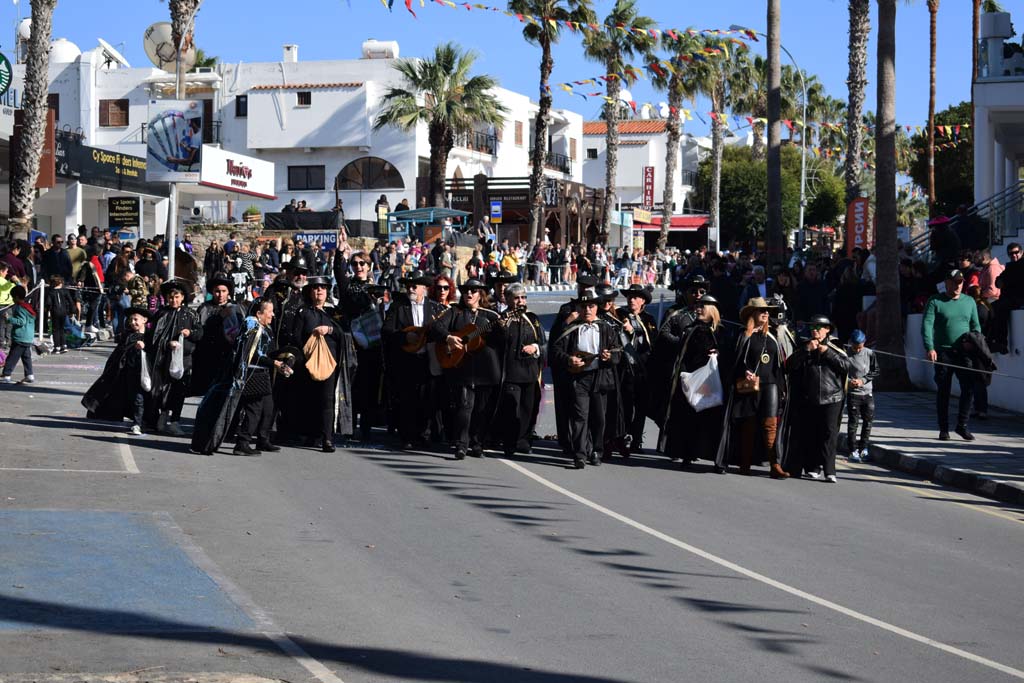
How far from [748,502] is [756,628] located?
15.3ft

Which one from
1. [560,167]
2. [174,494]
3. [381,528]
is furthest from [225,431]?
[560,167]

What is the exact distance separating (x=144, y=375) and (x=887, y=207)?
475 inches

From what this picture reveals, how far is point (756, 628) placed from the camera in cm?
802

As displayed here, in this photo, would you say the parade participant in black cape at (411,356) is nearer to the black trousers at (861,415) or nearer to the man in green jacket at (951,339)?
the black trousers at (861,415)

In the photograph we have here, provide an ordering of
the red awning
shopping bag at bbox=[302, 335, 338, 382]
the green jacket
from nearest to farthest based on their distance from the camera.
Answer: shopping bag at bbox=[302, 335, 338, 382] < the green jacket < the red awning

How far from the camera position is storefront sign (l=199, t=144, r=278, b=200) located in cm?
4697

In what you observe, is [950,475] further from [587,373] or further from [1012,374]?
[1012,374]

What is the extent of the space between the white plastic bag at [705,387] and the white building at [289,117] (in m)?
48.0

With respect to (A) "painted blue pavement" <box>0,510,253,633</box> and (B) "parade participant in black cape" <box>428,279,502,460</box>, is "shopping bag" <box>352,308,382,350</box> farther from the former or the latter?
(A) "painted blue pavement" <box>0,510,253,633</box>

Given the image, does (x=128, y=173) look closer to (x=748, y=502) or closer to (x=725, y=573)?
(x=748, y=502)

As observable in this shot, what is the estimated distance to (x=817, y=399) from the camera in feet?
46.7

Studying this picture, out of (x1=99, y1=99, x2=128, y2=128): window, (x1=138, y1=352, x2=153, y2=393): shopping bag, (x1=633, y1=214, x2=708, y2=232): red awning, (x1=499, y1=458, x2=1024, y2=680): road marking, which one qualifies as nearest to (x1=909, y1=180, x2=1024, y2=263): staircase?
(x1=499, y1=458, x2=1024, y2=680): road marking

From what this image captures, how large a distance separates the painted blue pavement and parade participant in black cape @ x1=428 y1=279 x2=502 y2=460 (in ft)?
15.3

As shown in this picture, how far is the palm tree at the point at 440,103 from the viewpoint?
2296 inches
